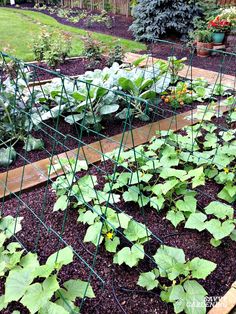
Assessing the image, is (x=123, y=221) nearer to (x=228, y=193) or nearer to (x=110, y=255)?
(x=110, y=255)

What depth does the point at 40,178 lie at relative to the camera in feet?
8.28

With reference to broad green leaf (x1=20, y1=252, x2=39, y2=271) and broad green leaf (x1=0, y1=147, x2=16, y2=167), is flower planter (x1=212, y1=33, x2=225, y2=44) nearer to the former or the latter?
broad green leaf (x1=0, y1=147, x2=16, y2=167)

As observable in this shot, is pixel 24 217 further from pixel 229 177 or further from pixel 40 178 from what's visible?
pixel 229 177

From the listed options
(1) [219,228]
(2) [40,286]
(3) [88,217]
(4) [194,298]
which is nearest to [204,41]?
(1) [219,228]

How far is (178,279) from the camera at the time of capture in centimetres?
163

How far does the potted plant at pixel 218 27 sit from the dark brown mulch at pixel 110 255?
4732 mm

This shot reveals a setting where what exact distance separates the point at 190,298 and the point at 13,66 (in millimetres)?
2875

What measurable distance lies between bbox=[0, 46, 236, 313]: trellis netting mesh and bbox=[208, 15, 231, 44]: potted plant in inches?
129

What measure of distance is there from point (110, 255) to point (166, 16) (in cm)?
610

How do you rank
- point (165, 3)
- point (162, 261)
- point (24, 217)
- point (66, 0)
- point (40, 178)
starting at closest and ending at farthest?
point (162, 261) → point (24, 217) → point (40, 178) → point (165, 3) → point (66, 0)

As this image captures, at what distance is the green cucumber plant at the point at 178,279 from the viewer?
146cm

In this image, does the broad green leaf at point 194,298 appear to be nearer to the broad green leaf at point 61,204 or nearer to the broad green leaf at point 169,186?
the broad green leaf at point 169,186

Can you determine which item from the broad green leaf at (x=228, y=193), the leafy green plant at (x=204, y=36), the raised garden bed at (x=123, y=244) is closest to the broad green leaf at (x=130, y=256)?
the raised garden bed at (x=123, y=244)

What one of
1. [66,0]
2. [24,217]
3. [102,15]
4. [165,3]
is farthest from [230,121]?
[66,0]
